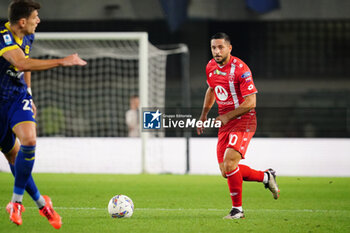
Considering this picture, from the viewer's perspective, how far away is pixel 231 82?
6496mm

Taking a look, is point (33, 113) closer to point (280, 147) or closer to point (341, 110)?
point (280, 147)

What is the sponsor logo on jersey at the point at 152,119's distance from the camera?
34.5 feet

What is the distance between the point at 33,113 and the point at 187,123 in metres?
6.04

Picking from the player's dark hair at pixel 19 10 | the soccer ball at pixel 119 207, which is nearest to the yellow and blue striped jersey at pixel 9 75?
the player's dark hair at pixel 19 10

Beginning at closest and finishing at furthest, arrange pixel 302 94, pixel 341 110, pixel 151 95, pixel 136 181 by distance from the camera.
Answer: pixel 136 181, pixel 151 95, pixel 341 110, pixel 302 94

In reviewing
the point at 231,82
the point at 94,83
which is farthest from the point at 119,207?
the point at 94,83

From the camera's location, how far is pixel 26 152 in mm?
5348

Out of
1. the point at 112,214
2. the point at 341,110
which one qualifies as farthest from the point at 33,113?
the point at 341,110

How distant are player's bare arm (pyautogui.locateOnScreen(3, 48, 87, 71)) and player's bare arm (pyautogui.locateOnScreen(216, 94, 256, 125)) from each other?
5.82 feet

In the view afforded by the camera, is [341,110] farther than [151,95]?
Yes

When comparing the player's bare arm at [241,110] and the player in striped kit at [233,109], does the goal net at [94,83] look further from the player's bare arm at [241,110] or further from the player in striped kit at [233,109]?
the player's bare arm at [241,110]

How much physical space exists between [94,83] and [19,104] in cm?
1525

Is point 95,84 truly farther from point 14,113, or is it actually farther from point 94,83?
point 14,113

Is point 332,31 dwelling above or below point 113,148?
above
